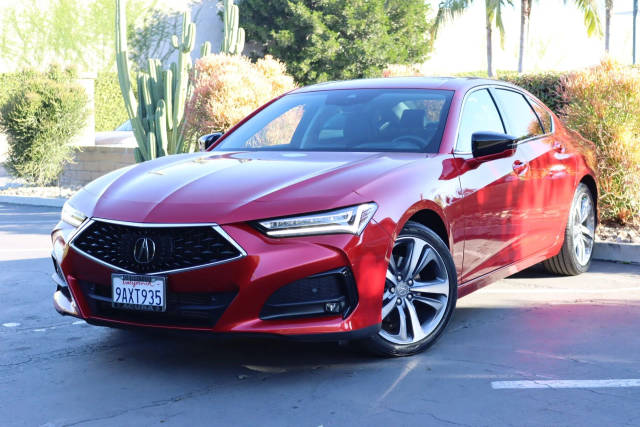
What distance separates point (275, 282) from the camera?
4.20 meters

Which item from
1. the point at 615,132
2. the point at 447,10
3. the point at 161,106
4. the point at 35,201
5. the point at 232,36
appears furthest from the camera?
the point at 447,10

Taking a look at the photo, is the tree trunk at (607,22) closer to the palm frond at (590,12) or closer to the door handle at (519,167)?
the palm frond at (590,12)

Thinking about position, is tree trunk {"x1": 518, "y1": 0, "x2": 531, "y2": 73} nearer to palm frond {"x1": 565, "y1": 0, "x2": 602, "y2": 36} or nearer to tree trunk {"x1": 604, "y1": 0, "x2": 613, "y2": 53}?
palm frond {"x1": 565, "y1": 0, "x2": 602, "y2": 36}

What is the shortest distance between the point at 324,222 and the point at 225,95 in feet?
32.1

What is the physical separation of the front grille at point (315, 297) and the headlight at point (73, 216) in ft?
3.70

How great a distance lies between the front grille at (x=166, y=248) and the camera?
4.23 meters

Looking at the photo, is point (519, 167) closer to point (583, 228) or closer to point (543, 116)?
point (543, 116)

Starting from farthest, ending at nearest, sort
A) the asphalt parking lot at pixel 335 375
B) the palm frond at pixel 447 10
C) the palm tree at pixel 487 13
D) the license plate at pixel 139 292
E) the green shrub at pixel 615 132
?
the palm frond at pixel 447 10, the palm tree at pixel 487 13, the green shrub at pixel 615 132, the license plate at pixel 139 292, the asphalt parking lot at pixel 335 375

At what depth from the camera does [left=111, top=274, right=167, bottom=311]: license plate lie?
429 cm

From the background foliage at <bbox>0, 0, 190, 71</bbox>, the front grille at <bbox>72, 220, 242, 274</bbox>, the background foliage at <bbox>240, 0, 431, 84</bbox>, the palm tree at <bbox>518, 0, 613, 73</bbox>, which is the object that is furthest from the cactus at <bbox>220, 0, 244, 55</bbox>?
the palm tree at <bbox>518, 0, 613, 73</bbox>

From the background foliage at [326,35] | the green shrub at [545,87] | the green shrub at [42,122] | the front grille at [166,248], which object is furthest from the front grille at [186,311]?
the background foliage at [326,35]

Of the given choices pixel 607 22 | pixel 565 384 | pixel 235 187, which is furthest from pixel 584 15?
pixel 235 187

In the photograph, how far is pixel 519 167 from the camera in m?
5.95

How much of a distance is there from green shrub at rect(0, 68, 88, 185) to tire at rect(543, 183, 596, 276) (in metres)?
12.3
